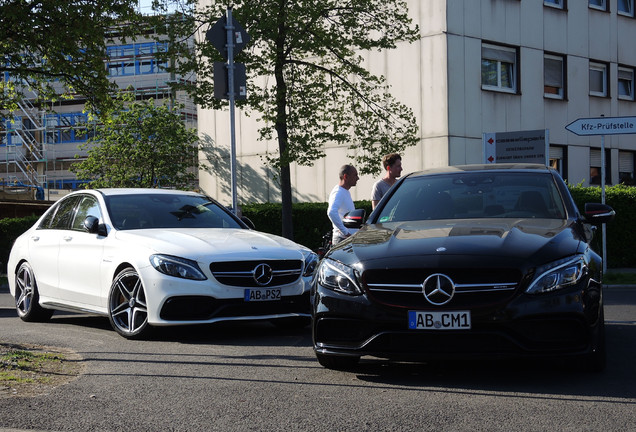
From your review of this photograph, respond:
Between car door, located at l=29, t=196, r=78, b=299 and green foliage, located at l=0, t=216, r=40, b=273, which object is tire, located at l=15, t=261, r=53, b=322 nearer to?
car door, located at l=29, t=196, r=78, b=299

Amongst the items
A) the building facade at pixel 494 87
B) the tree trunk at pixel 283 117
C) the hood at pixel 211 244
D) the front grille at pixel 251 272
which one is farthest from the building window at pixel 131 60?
the front grille at pixel 251 272

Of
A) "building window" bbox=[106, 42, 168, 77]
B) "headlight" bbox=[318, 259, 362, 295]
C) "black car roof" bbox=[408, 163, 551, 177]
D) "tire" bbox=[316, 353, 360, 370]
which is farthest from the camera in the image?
"building window" bbox=[106, 42, 168, 77]

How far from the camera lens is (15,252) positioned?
37.2 feet

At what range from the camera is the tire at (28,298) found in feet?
35.1

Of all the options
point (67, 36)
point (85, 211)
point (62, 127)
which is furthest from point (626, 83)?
point (62, 127)

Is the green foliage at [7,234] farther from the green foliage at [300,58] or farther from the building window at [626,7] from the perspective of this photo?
the building window at [626,7]

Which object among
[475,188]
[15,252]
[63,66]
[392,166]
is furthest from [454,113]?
[475,188]

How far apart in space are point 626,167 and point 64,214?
2709 cm

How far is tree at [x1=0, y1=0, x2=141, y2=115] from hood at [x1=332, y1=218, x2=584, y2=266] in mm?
12697

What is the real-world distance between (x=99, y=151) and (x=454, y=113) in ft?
57.9

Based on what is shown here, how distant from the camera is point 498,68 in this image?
29.0 m

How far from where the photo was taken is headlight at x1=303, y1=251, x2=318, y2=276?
9.26 meters

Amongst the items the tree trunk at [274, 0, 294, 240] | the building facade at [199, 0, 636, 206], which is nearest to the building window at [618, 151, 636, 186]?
the building facade at [199, 0, 636, 206]

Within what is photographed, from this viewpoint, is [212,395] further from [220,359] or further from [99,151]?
[99,151]
